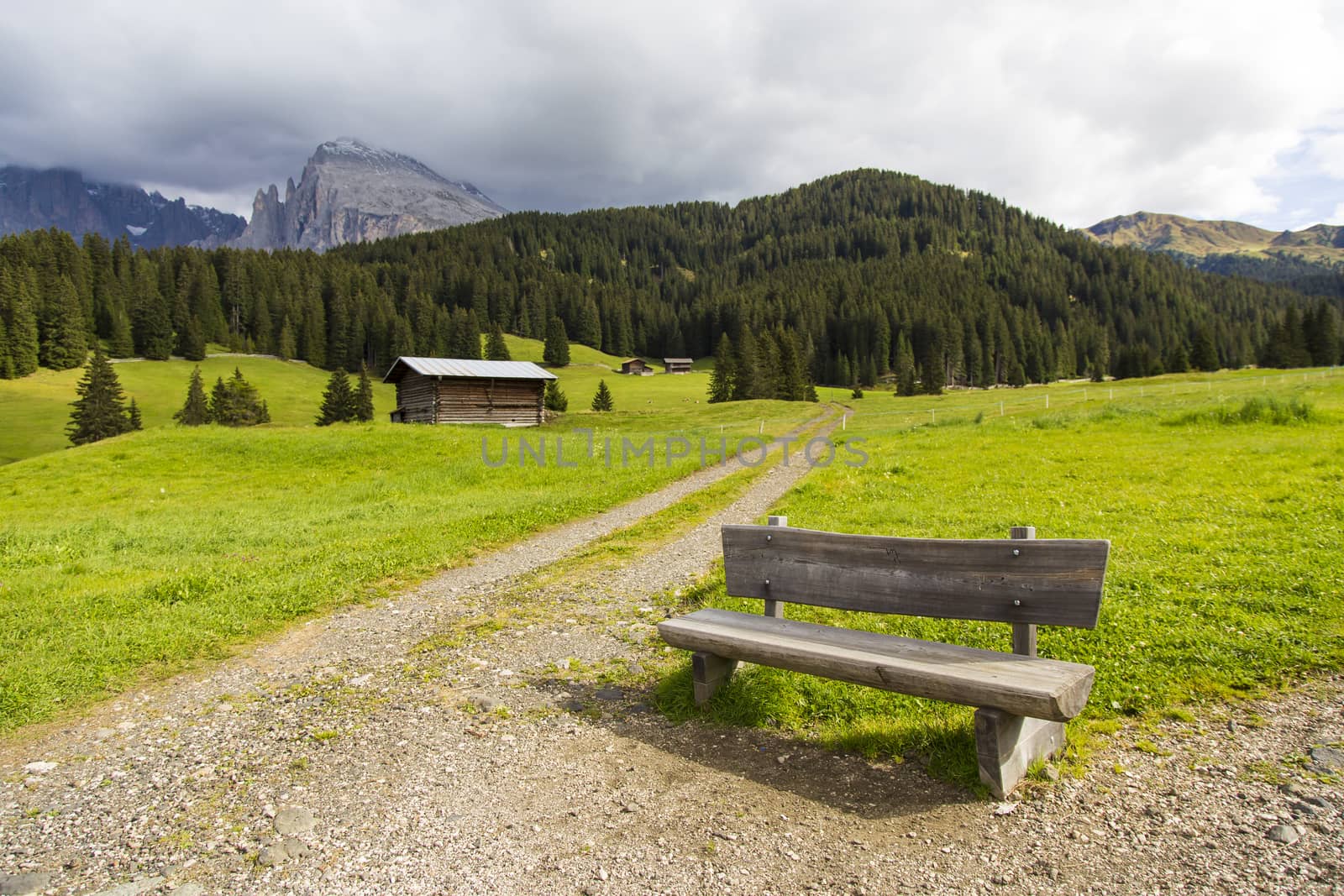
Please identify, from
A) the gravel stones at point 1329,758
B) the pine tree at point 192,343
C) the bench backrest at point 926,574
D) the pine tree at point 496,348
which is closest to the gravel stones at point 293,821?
the bench backrest at point 926,574

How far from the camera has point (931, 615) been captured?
17.5 ft

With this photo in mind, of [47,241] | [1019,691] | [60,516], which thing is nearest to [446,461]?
[60,516]

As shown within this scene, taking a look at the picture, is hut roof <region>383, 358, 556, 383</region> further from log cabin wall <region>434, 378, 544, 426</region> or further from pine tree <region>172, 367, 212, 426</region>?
pine tree <region>172, 367, 212, 426</region>

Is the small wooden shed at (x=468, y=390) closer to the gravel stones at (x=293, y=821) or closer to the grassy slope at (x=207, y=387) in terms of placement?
the grassy slope at (x=207, y=387)

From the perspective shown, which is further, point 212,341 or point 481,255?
point 481,255

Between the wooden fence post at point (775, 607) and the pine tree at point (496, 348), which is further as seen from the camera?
the pine tree at point (496, 348)

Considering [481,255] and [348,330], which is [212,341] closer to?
[348,330]

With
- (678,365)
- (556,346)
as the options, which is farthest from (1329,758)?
(678,365)

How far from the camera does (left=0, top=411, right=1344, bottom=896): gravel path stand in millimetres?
3582

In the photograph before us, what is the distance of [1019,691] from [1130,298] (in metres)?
206

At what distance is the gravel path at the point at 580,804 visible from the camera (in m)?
3.58

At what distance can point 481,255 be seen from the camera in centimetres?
18738

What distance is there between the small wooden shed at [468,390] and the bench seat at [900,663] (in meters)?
47.9

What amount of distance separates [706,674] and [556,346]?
5180 inches
